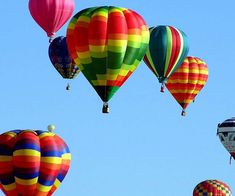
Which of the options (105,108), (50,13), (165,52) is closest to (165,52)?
(165,52)

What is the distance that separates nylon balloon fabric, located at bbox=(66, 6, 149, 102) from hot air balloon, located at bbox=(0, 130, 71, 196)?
11.6 ft

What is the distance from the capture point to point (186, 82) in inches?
3167

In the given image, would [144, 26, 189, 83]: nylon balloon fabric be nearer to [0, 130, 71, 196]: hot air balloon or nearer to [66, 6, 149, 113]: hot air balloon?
[66, 6, 149, 113]: hot air balloon

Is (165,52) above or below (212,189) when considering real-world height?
above

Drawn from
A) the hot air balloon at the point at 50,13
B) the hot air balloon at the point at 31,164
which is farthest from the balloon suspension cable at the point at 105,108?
the hot air balloon at the point at 50,13

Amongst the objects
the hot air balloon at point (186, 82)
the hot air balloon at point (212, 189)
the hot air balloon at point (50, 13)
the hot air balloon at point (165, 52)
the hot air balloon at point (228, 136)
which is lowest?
the hot air balloon at point (212, 189)

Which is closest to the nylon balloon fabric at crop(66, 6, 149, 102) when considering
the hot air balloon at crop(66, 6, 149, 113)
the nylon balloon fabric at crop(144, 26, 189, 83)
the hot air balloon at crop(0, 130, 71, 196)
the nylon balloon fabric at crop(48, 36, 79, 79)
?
the hot air balloon at crop(66, 6, 149, 113)

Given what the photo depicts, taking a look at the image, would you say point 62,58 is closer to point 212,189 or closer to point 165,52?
point 165,52

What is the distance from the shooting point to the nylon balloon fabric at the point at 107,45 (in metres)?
67.3

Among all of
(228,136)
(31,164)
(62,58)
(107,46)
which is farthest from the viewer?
(228,136)

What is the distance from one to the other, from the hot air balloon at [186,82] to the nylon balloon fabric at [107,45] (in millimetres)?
12253

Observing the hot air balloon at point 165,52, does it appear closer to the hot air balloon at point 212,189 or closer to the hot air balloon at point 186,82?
the hot air balloon at point 186,82

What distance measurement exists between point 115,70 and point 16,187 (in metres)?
6.90

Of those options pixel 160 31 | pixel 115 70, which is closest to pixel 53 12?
pixel 160 31
